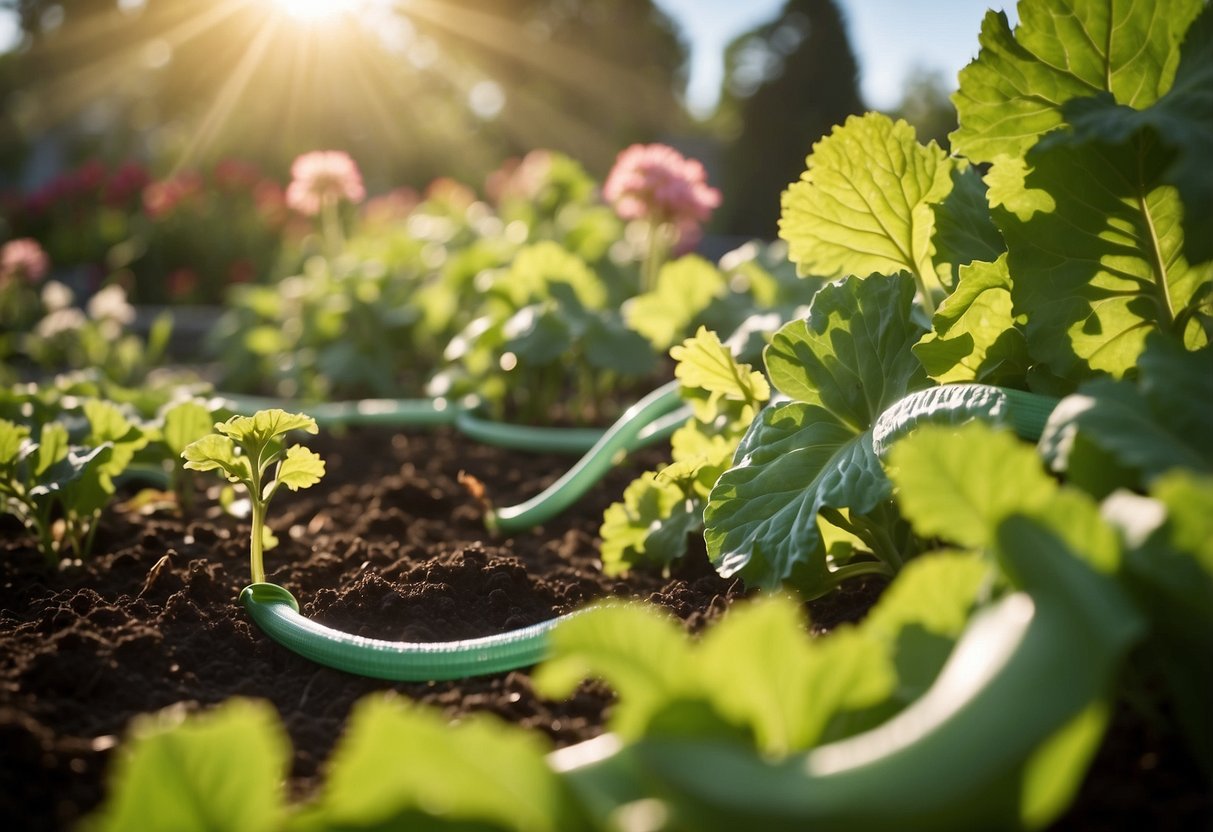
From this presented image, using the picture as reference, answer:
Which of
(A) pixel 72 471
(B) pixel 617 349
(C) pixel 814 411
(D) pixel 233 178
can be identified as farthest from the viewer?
(D) pixel 233 178

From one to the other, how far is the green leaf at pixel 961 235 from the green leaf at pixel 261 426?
1.00 meters

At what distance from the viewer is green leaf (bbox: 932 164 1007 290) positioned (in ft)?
5.13

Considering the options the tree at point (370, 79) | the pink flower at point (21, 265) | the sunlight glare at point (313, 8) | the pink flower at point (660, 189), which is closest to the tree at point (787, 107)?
the tree at point (370, 79)

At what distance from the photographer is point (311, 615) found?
1.68m

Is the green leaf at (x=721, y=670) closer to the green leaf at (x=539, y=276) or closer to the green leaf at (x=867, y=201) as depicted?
the green leaf at (x=867, y=201)

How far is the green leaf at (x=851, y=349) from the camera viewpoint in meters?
1.53

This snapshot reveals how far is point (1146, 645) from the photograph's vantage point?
99cm

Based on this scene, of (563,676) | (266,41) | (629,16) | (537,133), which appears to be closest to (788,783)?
(563,676)

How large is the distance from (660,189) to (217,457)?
221 centimetres

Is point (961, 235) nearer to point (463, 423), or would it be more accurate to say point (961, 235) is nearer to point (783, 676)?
point (783, 676)

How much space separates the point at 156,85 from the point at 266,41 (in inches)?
155

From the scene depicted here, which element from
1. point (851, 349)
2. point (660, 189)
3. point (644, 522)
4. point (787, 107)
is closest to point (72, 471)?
point (644, 522)

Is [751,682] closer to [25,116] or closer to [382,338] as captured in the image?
[382,338]

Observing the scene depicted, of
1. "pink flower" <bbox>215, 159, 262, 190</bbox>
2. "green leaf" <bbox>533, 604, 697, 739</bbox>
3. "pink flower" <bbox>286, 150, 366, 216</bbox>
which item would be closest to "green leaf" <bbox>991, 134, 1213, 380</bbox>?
"green leaf" <bbox>533, 604, 697, 739</bbox>
